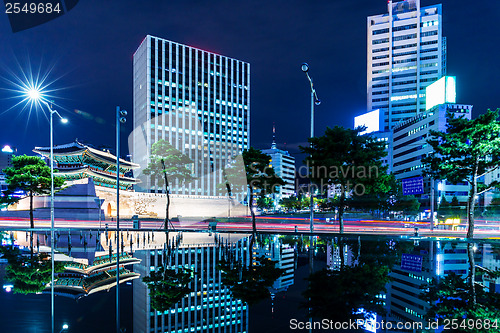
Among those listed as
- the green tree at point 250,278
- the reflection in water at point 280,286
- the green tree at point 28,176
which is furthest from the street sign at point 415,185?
the green tree at point 28,176

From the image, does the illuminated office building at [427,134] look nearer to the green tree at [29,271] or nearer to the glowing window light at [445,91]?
the glowing window light at [445,91]

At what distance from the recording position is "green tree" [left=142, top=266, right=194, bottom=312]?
8934 millimetres

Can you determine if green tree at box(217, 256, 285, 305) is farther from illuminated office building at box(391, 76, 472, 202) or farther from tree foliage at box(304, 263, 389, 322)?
illuminated office building at box(391, 76, 472, 202)

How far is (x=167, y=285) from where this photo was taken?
10.8m

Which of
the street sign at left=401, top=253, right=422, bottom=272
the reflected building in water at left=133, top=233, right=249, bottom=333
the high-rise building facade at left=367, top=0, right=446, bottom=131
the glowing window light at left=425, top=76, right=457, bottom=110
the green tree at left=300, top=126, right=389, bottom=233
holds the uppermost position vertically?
the high-rise building facade at left=367, top=0, right=446, bottom=131

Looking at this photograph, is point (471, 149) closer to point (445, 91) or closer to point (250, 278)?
point (250, 278)

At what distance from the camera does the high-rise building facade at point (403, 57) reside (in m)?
123

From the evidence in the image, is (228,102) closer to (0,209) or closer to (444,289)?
(0,209)

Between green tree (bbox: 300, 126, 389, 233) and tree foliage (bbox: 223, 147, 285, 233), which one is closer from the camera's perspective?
green tree (bbox: 300, 126, 389, 233)

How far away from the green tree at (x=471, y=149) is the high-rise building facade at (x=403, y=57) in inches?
4009

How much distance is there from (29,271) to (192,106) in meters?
109

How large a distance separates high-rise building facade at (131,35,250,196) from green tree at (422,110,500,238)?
85.5 meters

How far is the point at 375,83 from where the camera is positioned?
130875 mm

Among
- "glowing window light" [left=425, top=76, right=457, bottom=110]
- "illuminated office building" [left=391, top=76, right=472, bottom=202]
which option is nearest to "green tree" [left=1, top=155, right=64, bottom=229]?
"illuminated office building" [left=391, top=76, right=472, bottom=202]
